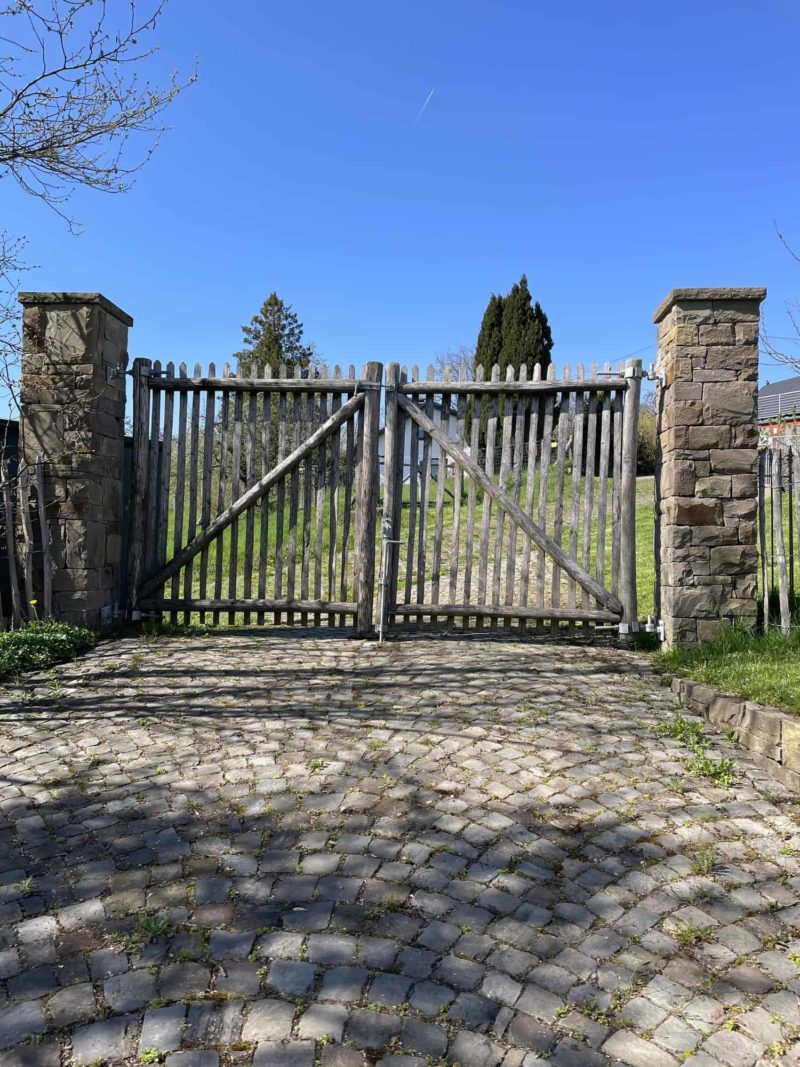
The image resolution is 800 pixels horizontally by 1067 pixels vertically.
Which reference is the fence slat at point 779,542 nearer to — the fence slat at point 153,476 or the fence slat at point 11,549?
the fence slat at point 153,476

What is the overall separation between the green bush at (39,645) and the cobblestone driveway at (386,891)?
1.07 metres

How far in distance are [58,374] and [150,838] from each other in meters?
4.92

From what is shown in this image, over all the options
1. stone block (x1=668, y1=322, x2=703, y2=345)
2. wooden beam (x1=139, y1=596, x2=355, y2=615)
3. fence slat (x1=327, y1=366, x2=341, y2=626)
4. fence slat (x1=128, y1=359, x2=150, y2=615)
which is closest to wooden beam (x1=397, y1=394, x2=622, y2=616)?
fence slat (x1=327, y1=366, x2=341, y2=626)

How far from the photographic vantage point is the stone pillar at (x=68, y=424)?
6449mm

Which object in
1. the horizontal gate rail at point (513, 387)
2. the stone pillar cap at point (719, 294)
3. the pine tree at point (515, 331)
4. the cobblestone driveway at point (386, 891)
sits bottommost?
the cobblestone driveway at point (386, 891)

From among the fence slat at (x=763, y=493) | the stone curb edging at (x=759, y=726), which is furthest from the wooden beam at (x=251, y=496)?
the stone curb edging at (x=759, y=726)

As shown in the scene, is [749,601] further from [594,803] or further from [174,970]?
[174,970]

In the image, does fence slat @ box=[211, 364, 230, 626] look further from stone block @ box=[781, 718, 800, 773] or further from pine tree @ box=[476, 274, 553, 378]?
pine tree @ box=[476, 274, 553, 378]

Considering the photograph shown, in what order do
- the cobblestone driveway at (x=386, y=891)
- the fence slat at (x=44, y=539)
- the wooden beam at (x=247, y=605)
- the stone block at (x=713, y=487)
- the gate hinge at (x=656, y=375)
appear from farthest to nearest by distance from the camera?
the wooden beam at (x=247, y=605), the fence slat at (x=44, y=539), the gate hinge at (x=656, y=375), the stone block at (x=713, y=487), the cobblestone driveway at (x=386, y=891)

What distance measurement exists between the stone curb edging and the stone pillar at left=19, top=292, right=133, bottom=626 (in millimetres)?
5093

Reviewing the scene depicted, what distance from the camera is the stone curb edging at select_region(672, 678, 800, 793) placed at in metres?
3.63

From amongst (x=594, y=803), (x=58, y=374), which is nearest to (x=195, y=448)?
(x=58, y=374)

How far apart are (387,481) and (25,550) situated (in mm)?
3243

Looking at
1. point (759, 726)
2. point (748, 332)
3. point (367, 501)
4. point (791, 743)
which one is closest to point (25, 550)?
point (367, 501)
